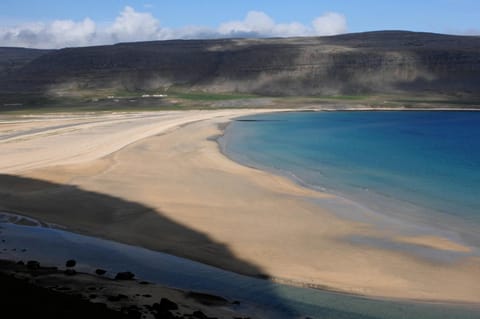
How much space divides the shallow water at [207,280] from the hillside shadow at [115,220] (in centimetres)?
23

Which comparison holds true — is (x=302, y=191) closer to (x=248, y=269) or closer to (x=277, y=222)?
(x=277, y=222)

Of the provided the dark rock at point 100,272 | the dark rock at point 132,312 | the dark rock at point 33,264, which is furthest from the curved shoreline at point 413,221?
the dark rock at point 33,264

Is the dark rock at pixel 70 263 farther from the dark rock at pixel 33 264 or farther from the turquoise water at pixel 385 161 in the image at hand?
the turquoise water at pixel 385 161

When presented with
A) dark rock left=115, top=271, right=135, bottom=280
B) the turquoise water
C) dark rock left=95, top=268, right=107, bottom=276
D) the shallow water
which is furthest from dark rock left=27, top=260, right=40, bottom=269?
the turquoise water

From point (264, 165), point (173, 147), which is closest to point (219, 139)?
point (173, 147)

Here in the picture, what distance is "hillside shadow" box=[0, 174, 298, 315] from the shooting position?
1357 cm

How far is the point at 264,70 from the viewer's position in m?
114

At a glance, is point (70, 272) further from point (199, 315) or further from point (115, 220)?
point (115, 220)

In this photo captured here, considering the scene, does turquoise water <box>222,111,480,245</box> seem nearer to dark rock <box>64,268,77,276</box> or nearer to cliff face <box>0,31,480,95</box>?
dark rock <box>64,268,77,276</box>

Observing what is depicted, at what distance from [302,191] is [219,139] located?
72.3 ft

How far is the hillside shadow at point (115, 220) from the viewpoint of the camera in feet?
44.5

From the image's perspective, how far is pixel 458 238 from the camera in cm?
1580

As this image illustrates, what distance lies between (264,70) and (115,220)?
9933 centimetres

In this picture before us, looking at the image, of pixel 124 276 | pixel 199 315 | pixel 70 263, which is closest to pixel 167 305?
pixel 199 315
